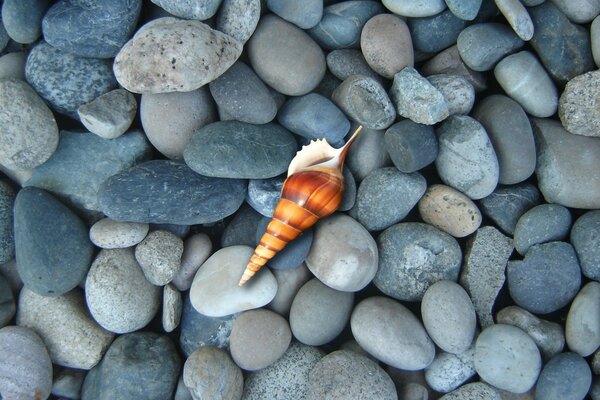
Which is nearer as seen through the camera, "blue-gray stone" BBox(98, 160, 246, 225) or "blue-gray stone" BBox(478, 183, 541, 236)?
"blue-gray stone" BBox(98, 160, 246, 225)

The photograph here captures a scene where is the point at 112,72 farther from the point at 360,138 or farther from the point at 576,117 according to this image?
the point at 576,117

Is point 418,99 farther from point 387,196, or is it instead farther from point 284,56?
point 284,56

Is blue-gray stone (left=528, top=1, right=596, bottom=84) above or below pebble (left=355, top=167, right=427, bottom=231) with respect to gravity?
above

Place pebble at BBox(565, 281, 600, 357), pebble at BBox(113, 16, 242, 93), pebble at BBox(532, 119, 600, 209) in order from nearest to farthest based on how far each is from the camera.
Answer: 1. pebble at BBox(113, 16, 242, 93)
2. pebble at BBox(565, 281, 600, 357)
3. pebble at BBox(532, 119, 600, 209)

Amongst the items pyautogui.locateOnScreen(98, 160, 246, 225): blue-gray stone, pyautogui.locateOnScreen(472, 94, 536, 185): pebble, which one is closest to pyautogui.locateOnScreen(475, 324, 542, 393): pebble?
pyautogui.locateOnScreen(472, 94, 536, 185): pebble

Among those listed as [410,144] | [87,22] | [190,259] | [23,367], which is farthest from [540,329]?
[87,22]

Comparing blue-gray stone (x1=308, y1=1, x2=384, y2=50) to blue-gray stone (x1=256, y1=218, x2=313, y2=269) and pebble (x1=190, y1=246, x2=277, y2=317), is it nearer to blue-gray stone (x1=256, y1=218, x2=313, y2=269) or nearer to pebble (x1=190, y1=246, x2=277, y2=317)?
blue-gray stone (x1=256, y1=218, x2=313, y2=269)

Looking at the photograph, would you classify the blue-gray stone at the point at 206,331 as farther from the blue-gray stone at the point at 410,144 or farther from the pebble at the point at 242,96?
the blue-gray stone at the point at 410,144
